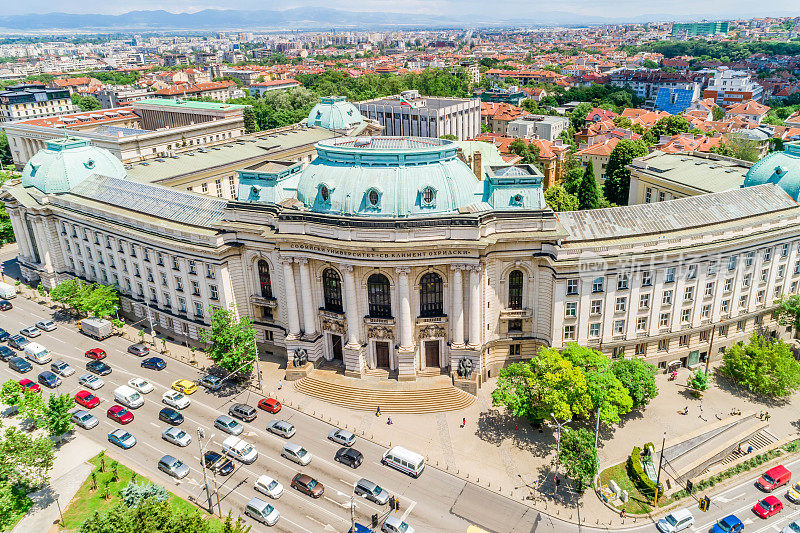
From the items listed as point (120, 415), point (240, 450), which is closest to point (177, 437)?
point (240, 450)

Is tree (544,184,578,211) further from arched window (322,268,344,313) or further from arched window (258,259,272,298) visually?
arched window (258,259,272,298)

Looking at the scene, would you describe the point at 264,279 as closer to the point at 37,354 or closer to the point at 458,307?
the point at 458,307

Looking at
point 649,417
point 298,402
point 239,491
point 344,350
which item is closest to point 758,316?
point 649,417

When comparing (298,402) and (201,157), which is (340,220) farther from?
(201,157)

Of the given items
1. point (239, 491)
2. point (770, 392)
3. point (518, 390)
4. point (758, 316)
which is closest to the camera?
point (239, 491)

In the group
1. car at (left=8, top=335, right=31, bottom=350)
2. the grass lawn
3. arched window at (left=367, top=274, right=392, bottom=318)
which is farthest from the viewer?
car at (left=8, top=335, right=31, bottom=350)

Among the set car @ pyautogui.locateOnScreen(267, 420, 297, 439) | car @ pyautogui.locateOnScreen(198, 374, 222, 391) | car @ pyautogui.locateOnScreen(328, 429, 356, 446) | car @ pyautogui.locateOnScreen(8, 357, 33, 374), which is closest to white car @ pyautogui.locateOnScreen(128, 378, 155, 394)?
car @ pyautogui.locateOnScreen(198, 374, 222, 391)

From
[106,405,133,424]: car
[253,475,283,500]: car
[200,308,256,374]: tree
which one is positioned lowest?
[253,475,283,500]: car
